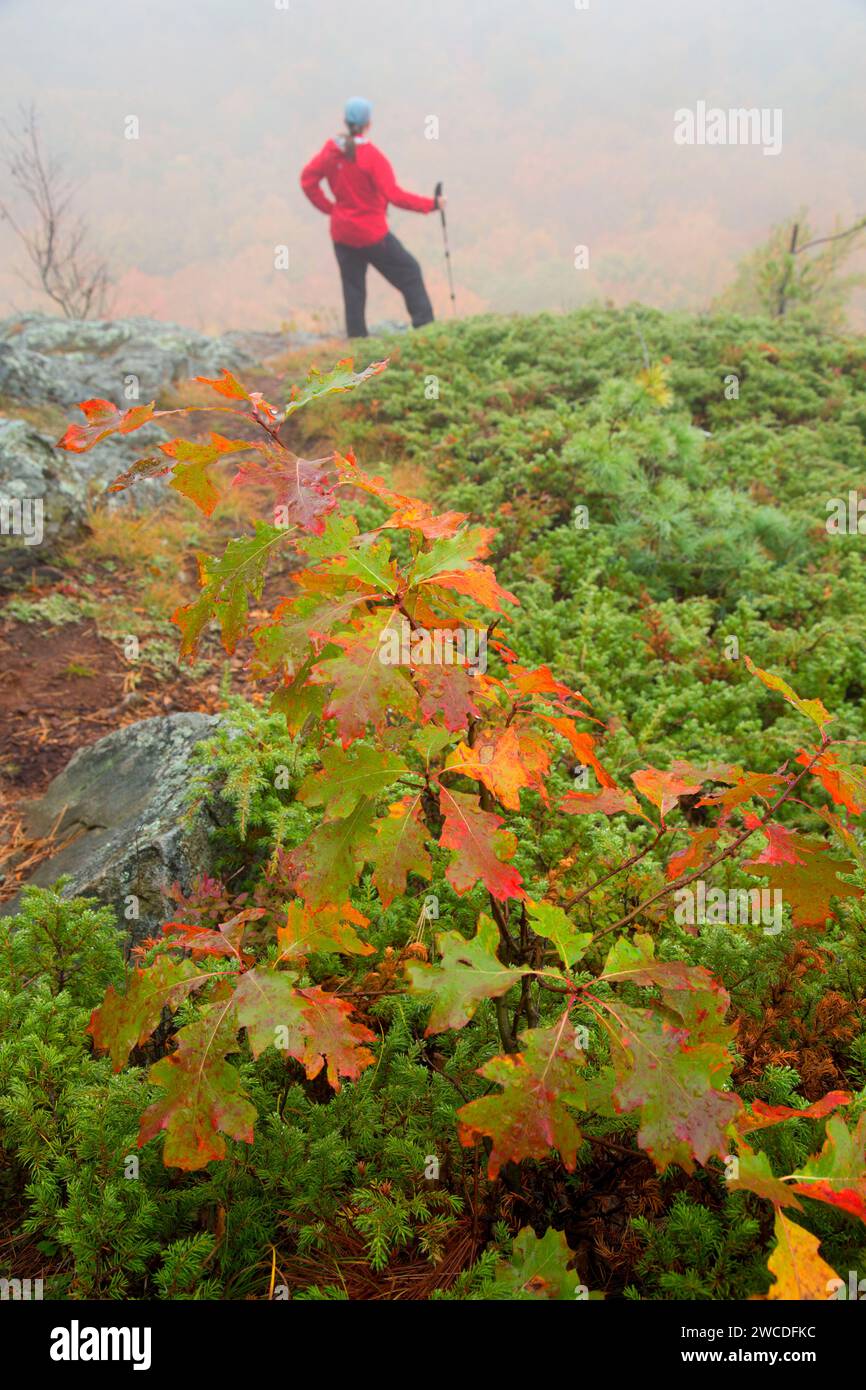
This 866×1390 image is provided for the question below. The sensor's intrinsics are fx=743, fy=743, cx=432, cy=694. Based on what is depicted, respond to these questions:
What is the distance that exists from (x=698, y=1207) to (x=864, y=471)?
6940 millimetres

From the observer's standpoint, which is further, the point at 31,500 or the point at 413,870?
the point at 31,500

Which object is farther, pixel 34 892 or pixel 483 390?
pixel 483 390

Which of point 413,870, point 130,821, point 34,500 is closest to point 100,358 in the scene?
point 34,500

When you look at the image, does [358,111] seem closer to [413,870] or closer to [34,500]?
[34,500]

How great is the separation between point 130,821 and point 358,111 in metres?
11.0

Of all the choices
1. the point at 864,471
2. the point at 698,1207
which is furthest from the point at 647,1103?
the point at 864,471

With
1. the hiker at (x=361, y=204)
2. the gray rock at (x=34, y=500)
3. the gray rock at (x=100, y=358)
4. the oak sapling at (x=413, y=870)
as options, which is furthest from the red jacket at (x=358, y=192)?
the oak sapling at (x=413, y=870)

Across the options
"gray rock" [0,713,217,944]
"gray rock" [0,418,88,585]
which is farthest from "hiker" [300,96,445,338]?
"gray rock" [0,713,217,944]

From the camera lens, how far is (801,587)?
4906mm

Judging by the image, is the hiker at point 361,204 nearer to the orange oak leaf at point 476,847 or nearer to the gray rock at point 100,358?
the gray rock at point 100,358

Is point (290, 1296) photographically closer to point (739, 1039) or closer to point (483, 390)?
point (739, 1039)

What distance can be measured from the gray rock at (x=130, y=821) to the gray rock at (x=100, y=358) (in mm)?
6865

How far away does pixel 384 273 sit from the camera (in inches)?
452

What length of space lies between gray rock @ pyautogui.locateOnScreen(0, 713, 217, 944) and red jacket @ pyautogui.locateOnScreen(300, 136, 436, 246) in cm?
979
